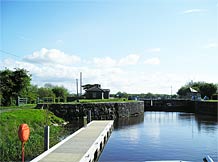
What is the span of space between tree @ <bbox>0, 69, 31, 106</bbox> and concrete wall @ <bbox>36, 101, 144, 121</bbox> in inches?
128

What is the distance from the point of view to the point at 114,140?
57.5ft

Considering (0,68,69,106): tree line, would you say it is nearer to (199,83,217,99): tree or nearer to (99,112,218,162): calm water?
(99,112,218,162): calm water

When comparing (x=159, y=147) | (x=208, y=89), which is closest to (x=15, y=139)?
(x=159, y=147)

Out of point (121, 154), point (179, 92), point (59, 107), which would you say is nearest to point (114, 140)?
point (121, 154)

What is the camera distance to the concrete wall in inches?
1159

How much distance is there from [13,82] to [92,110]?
8.45 m

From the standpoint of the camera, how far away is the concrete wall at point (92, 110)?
29438mm

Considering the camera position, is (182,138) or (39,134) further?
(182,138)

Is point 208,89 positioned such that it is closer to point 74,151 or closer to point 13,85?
point 13,85

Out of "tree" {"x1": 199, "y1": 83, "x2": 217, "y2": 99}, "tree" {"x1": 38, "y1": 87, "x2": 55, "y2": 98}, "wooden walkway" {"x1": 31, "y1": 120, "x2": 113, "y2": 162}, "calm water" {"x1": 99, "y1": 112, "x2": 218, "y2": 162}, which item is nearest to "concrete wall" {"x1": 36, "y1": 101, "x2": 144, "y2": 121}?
"calm water" {"x1": 99, "y1": 112, "x2": 218, "y2": 162}

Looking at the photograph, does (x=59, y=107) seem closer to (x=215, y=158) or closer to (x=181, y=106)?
(x=215, y=158)

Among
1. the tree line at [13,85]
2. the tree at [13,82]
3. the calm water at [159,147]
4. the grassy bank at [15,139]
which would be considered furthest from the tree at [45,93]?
the calm water at [159,147]

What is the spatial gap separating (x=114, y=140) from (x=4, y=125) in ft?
20.6

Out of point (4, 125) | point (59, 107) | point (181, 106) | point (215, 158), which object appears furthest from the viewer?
point (181, 106)
